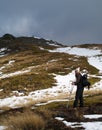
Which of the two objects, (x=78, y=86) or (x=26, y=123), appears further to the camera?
(x=78, y=86)

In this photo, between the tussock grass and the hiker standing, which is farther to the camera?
the hiker standing

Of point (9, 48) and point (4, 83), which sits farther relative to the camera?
point (9, 48)

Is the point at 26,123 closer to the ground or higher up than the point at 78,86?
→ closer to the ground

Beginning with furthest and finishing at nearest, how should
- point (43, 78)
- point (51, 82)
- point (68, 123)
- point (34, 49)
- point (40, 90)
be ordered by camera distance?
point (34, 49), point (43, 78), point (51, 82), point (40, 90), point (68, 123)

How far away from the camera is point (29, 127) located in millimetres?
15461

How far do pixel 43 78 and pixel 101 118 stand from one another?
4488cm

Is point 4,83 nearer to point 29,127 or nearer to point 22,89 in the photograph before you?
point 22,89

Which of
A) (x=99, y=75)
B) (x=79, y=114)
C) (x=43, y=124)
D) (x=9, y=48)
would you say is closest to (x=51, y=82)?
(x=99, y=75)

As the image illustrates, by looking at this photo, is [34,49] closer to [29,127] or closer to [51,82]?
[51,82]


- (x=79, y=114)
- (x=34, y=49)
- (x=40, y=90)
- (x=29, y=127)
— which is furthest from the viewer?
(x=34, y=49)

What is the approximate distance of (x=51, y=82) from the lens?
5931 centimetres

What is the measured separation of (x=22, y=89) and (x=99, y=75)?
18201mm

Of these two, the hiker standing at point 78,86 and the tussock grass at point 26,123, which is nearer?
the tussock grass at point 26,123

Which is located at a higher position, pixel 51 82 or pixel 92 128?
pixel 92 128
